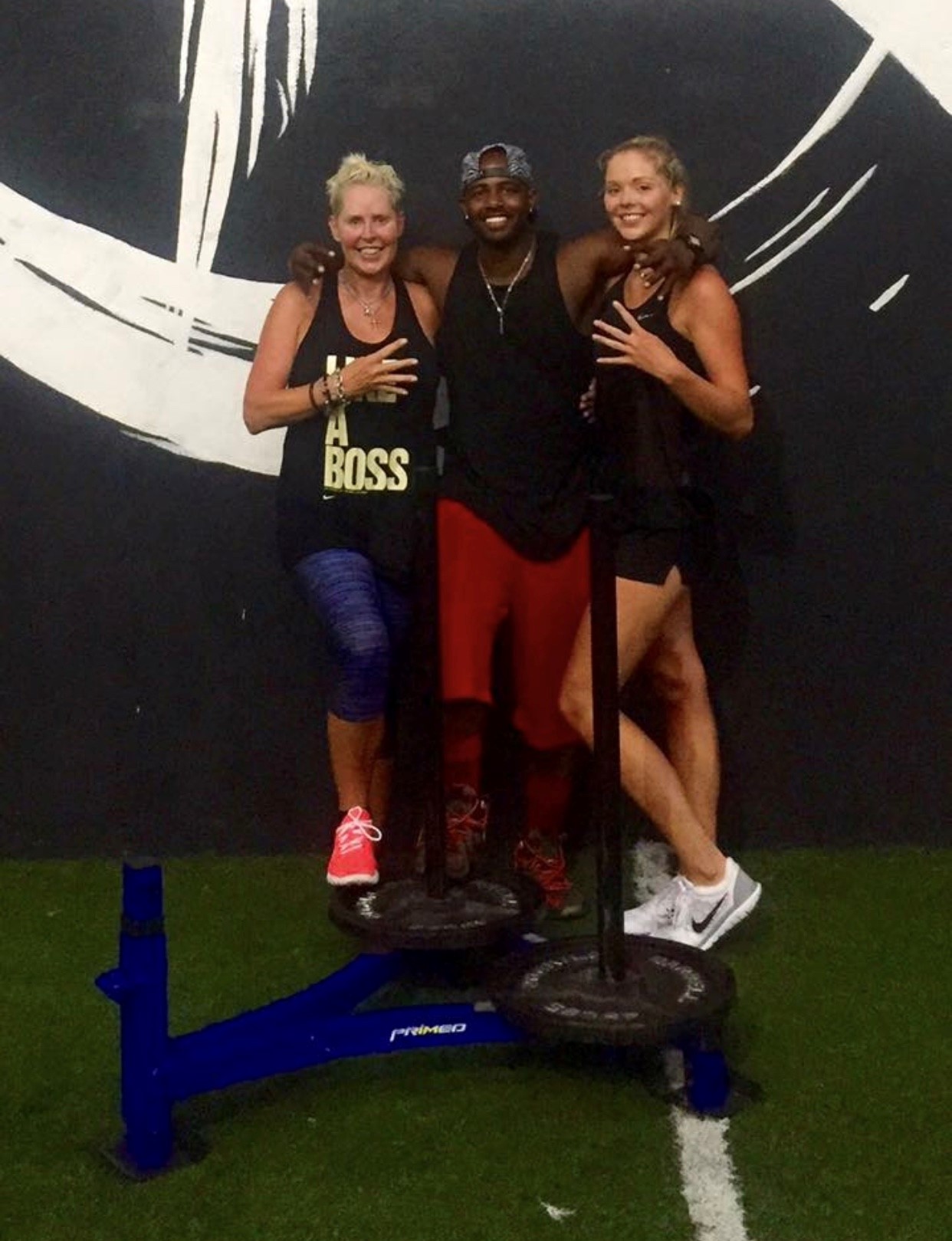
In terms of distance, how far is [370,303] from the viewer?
366 centimetres

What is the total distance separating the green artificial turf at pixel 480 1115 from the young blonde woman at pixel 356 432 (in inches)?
23.7

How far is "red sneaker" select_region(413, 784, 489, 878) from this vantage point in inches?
142

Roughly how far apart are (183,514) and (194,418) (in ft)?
0.82

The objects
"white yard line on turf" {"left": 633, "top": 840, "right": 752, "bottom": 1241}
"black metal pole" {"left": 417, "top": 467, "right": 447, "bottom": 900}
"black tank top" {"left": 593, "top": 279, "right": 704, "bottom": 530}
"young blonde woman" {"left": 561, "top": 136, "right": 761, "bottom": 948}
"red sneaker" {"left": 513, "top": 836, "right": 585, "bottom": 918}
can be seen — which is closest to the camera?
"white yard line on turf" {"left": 633, "top": 840, "right": 752, "bottom": 1241}

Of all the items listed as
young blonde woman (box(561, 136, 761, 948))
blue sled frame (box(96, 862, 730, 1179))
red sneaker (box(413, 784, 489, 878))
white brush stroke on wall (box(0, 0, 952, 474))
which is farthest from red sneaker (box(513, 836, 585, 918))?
white brush stroke on wall (box(0, 0, 952, 474))

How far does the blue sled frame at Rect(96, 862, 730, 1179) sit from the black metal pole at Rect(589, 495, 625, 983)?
9.2 inches

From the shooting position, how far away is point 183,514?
4.07 metres

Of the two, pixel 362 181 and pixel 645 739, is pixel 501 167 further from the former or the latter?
pixel 645 739

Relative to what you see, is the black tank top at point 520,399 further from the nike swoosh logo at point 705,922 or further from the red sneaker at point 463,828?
the nike swoosh logo at point 705,922

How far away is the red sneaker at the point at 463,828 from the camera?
11.8 feet

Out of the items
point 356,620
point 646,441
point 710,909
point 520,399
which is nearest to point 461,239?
point 520,399

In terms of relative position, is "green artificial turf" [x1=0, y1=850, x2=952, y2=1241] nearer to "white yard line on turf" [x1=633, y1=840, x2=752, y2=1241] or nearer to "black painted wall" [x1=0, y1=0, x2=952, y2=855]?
"white yard line on turf" [x1=633, y1=840, x2=752, y2=1241]

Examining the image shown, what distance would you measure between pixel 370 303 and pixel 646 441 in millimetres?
731

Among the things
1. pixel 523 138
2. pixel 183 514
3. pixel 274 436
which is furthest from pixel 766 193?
pixel 183 514
